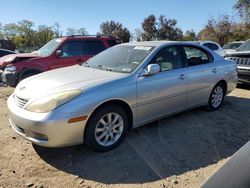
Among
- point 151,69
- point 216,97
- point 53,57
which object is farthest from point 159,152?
point 53,57

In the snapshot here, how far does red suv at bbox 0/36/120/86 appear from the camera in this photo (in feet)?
26.6

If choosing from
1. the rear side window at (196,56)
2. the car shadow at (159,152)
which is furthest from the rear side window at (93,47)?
the car shadow at (159,152)

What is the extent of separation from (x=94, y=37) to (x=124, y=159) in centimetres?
630

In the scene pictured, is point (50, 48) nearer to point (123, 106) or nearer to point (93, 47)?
point (93, 47)

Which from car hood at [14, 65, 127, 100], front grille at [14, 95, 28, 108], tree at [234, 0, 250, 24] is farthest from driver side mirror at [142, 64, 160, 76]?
tree at [234, 0, 250, 24]

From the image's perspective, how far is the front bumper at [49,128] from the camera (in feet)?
11.6

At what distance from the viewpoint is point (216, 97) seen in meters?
6.20

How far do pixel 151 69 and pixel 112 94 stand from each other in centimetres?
83

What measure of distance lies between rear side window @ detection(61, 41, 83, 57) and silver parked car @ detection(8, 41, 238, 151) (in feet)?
11.6

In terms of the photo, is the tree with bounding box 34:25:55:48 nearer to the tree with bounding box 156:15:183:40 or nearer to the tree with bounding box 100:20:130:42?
the tree with bounding box 100:20:130:42

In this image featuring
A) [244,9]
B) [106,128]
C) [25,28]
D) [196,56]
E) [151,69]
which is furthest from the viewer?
[25,28]

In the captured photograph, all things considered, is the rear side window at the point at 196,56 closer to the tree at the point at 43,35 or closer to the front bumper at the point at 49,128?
the front bumper at the point at 49,128

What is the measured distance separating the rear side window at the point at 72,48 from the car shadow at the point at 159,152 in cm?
448

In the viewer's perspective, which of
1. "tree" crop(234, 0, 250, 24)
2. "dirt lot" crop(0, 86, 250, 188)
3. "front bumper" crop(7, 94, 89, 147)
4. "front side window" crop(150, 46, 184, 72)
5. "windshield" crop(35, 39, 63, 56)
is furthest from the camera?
"tree" crop(234, 0, 250, 24)
